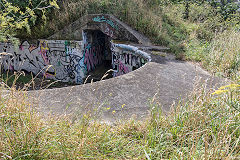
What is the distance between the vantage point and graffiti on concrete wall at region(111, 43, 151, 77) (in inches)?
276

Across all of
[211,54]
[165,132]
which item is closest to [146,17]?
[211,54]

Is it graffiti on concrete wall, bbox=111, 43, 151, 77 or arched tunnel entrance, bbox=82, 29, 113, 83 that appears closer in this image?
graffiti on concrete wall, bbox=111, 43, 151, 77

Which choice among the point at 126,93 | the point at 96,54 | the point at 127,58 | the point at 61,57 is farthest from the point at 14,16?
the point at 96,54

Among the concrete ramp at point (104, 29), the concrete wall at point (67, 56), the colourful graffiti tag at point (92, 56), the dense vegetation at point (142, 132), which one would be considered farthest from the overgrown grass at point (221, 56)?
the colourful graffiti tag at point (92, 56)

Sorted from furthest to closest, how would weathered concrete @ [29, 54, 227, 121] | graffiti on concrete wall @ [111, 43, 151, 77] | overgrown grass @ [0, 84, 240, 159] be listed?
graffiti on concrete wall @ [111, 43, 151, 77] < weathered concrete @ [29, 54, 227, 121] < overgrown grass @ [0, 84, 240, 159]

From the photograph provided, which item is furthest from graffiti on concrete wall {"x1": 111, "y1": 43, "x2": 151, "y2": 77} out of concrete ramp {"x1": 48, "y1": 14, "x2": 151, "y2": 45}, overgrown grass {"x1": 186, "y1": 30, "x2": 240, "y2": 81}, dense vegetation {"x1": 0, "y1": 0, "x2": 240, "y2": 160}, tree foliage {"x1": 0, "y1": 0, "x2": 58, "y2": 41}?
tree foliage {"x1": 0, "y1": 0, "x2": 58, "y2": 41}

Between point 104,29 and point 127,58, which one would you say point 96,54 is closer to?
point 104,29

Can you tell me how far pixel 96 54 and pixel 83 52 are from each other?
4.44 feet

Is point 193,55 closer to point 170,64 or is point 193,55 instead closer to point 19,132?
point 170,64

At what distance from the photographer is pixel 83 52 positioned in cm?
928

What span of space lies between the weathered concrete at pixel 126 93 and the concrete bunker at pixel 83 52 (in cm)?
232

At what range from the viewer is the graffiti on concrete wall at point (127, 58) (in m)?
7.02

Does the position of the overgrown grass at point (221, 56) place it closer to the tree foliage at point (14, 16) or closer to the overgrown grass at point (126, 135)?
the overgrown grass at point (126, 135)

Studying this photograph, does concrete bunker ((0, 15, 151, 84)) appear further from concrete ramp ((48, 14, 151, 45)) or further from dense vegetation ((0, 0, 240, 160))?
dense vegetation ((0, 0, 240, 160))
